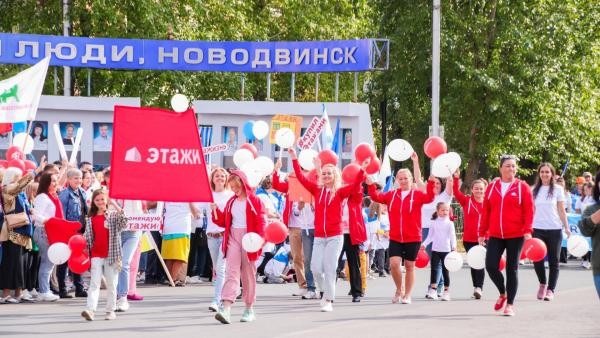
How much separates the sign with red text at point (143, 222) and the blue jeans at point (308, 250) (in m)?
1.94

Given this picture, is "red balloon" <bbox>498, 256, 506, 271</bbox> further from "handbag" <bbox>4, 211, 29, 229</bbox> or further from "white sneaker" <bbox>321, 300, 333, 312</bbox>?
"handbag" <bbox>4, 211, 29, 229</bbox>

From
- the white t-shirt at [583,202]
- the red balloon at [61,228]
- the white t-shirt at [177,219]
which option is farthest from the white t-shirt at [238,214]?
the white t-shirt at [583,202]

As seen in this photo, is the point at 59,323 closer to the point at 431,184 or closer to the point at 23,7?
the point at 431,184

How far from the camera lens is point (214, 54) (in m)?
33.5

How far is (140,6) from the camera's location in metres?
38.7

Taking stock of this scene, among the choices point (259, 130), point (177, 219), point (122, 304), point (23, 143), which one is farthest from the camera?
point (23, 143)

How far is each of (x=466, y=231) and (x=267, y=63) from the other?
46.9ft

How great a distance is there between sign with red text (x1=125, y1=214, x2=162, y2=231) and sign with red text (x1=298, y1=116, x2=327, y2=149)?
2.32 meters

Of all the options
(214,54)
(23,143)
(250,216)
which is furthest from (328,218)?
(214,54)

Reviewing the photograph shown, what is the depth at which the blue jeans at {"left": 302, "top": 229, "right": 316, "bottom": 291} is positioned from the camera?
19.3 metres

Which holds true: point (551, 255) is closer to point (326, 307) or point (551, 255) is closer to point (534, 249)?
point (534, 249)

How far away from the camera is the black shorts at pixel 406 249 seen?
60.1 ft

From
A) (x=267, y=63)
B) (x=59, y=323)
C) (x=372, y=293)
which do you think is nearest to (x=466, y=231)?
(x=372, y=293)

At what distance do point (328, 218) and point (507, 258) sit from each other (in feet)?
7.15
